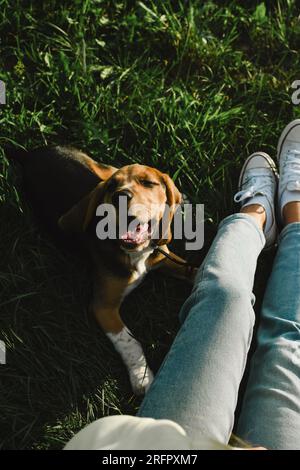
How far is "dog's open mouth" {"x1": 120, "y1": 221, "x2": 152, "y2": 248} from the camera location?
9.35 ft

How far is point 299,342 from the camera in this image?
2355mm

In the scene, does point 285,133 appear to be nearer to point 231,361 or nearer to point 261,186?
point 261,186

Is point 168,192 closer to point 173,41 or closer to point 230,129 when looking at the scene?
point 230,129

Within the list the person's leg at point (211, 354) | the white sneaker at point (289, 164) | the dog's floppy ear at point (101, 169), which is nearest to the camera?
the person's leg at point (211, 354)

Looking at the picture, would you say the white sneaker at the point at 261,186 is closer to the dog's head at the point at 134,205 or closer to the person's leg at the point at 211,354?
the dog's head at the point at 134,205

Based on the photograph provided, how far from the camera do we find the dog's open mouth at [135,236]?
2850 millimetres

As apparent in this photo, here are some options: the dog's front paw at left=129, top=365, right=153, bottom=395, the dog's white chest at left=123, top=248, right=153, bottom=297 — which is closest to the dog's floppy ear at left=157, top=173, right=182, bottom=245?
the dog's white chest at left=123, top=248, right=153, bottom=297

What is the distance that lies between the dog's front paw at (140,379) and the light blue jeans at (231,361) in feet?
1.88

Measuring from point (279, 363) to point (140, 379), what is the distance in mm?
898

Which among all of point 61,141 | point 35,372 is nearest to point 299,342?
point 35,372

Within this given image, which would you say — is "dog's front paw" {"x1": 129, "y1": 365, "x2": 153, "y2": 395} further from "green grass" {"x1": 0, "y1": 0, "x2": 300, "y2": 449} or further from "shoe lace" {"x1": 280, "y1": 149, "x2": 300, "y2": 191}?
"shoe lace" {"x1": 280, "y1": 149, "x2": 300, "y2": 191}

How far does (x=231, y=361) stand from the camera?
2.15m

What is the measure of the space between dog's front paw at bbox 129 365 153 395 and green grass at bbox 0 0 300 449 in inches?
2.9

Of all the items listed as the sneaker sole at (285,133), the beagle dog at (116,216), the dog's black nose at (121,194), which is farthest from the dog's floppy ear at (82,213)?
the sneaker sole at (285,133)
